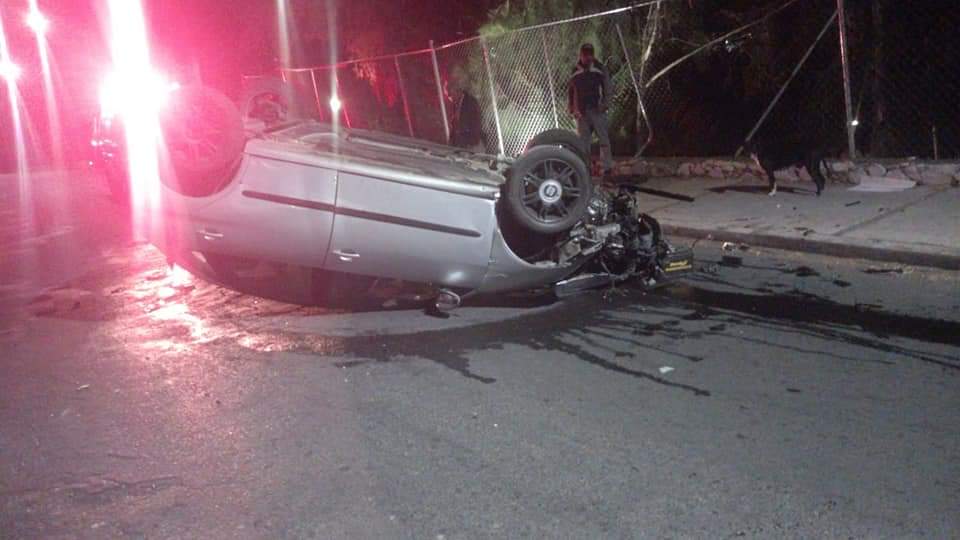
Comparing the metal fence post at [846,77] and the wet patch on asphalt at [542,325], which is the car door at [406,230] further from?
the metal fence post at [846,77]

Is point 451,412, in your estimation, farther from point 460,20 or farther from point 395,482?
point 460,20

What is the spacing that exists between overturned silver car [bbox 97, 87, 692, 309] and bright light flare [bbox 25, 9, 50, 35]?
93.6ft

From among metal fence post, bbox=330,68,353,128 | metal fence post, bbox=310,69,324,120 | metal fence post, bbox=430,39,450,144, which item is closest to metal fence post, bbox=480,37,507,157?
metal fence post, bbox=430,39,450,144

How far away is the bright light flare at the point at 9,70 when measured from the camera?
33.5 m

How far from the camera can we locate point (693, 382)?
4.89m

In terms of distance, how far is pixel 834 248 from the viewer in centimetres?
774

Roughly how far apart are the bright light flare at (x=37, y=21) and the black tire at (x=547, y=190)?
2969 cm

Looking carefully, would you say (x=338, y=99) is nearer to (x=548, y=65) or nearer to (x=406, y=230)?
(x=548, y=65)

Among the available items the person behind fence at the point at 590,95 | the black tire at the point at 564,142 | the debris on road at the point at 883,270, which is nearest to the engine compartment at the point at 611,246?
the black tire at the point at 564,142

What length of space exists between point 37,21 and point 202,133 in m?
29.5

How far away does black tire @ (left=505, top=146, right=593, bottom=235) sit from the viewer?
622 cm

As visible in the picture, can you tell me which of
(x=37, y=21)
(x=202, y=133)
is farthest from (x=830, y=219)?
(x=37, y=21)

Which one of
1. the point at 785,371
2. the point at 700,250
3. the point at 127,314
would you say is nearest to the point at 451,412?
the point at 785,371

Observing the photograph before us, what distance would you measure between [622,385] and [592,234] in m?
1.92
